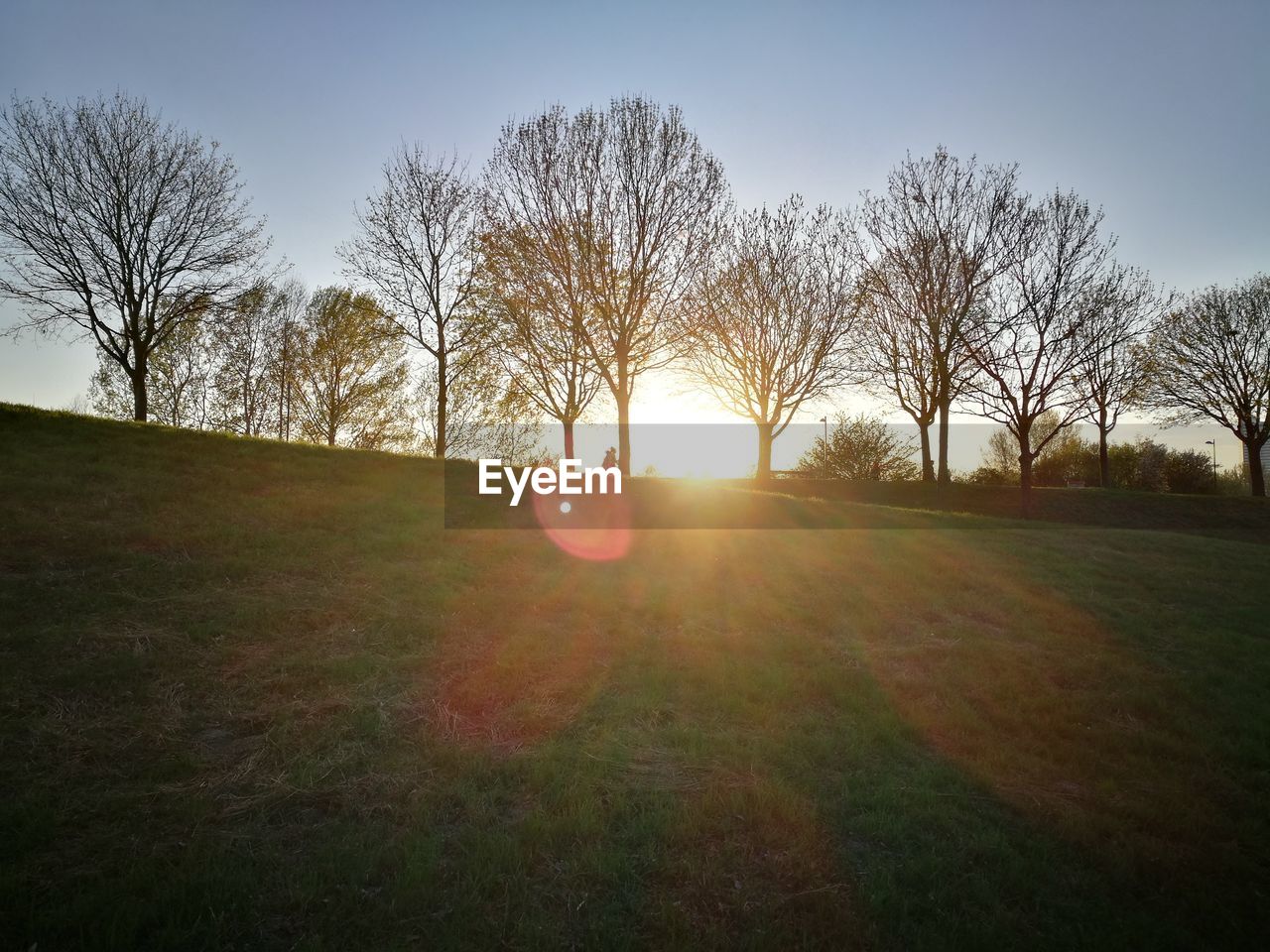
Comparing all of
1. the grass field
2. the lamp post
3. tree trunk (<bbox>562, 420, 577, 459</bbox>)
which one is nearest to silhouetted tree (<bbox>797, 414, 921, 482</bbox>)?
the lamp post

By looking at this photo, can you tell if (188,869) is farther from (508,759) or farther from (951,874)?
(951,874)

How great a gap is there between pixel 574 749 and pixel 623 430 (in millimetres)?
16764

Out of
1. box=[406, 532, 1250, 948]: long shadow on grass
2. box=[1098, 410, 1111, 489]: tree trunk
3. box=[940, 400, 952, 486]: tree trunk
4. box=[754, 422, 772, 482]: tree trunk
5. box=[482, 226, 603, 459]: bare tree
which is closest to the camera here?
box=[406, 532, 1250, 948]: long shadow on grass

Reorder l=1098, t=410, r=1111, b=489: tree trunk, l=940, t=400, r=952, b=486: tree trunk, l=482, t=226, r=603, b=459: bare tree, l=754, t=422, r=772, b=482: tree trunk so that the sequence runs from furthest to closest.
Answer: l=1098, t=410, r=1111, b=489: tree trunk, l=754, t=422, r=772, b=482: tree trunk, l=940, t=400, r=952, b=486: tree trunk, l=482, t=226, r=603, b=459: bare tree

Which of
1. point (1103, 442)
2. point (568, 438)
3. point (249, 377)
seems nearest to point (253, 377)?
point (249, 377)

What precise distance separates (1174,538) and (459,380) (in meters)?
24.2

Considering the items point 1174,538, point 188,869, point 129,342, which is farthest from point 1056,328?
point 129,342

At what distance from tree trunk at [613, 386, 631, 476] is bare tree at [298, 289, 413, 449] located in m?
15.1

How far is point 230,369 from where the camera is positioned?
35719 mm

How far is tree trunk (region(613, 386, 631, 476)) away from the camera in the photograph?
21172mm

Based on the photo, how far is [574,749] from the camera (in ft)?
17.8

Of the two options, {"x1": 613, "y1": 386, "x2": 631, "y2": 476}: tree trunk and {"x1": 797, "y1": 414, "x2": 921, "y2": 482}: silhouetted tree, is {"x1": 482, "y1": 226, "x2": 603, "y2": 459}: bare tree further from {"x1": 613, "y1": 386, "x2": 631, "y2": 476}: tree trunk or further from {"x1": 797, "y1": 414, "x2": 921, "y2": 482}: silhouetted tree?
{"x1": 797, "y1": 414, "x2": 921, "y2": 482}: silhouetted tree

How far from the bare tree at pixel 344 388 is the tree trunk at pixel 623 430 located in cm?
1510

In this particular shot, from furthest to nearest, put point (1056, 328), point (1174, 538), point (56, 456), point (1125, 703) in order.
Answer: point (1056, 328), point (1174, 538), point (56, 456), point (1125, 703)
